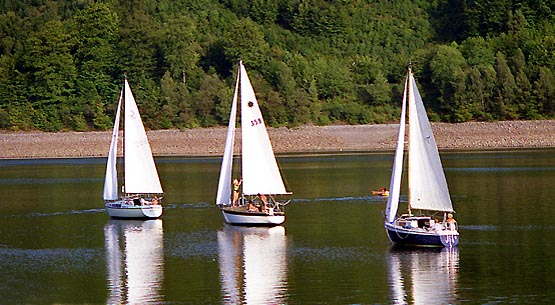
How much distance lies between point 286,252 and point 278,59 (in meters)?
97.6

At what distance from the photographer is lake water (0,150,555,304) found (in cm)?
3541

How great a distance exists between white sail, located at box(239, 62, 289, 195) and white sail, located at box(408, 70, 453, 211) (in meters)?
10.3

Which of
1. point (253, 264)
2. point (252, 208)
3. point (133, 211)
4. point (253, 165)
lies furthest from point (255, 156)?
point (253, 264)

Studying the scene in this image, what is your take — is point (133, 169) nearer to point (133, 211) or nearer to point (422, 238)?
point (133, 211)

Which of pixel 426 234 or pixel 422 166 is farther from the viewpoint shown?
pixel 422 166

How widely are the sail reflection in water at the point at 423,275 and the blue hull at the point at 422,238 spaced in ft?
0.78

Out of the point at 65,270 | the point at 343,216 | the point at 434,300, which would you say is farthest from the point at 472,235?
the point at 65,270

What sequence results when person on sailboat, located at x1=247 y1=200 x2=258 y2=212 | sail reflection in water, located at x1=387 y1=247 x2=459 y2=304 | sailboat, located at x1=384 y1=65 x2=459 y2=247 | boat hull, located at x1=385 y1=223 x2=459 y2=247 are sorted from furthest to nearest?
1. person on sailboat, located at x1=247 y1=200 x2=258 y2=212
2. sailboat, located at x1=384 y1=65 x2=459 y2=247
3. boat hull, located at x1=385 y1=223 x2=459 y2=247
4. sail reflection in water, located at x1=387 y1=247 x2=459 y2=304

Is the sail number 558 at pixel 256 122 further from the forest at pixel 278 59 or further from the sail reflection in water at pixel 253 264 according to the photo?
the forest at pixel 278 59

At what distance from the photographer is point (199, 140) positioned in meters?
122

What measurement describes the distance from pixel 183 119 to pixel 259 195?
71.5 meters

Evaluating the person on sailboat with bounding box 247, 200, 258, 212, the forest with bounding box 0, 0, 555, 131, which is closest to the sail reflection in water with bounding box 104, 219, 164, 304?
the person on sailboat with bounding box 247, 200, 258, 212

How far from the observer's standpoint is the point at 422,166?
143 feet

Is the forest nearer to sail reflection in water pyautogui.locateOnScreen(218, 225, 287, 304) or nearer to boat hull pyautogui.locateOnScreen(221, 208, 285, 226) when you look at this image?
boat hull pyautogui.locateOnScreen(221, 208, 285, 226)
